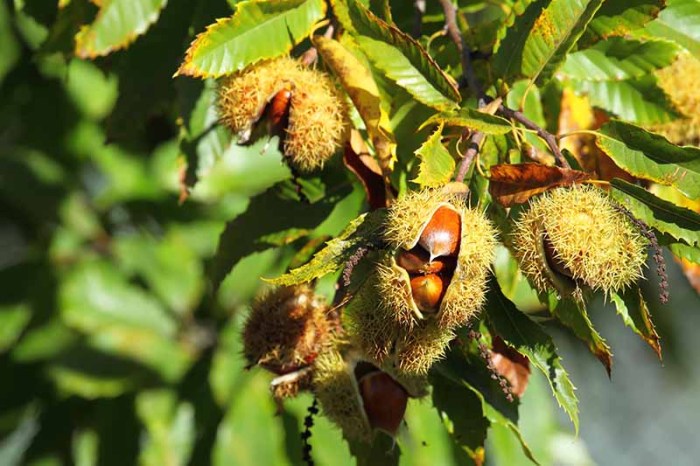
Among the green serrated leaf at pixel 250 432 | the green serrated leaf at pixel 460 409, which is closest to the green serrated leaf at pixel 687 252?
the green serrated leaf at pixel 460 409

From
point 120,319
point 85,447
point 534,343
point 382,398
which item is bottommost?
point 85,447

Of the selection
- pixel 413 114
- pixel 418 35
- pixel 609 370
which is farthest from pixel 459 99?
pixel 609 370

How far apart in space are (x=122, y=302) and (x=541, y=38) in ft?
4.41

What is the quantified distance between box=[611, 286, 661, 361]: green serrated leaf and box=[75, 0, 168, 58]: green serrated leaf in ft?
2.85

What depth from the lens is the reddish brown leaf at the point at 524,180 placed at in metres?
1.05

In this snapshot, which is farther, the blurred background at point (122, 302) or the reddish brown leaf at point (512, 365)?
the blurred background at point (122, 302)

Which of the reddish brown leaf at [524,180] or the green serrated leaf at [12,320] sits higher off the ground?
the reddish brown leaf at [524,180]

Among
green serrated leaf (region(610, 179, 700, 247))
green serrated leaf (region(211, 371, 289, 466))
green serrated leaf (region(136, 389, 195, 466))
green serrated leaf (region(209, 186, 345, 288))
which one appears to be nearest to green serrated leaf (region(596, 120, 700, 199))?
green serrated leaf (region(610, 179, 700, 247))

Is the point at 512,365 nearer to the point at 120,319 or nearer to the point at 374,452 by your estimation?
the point at 374,452

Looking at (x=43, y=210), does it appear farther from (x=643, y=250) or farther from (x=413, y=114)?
(x=643, y=250)

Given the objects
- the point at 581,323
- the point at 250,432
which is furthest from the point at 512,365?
the point at 250,432

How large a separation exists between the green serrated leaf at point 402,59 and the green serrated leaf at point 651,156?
0.22 meters

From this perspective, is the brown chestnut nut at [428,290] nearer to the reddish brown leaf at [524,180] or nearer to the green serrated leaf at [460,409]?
the reddish brown leaf at [524,180]

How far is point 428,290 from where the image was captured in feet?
3.29
